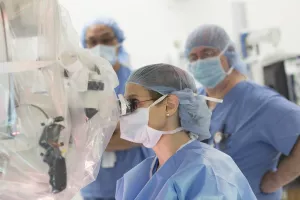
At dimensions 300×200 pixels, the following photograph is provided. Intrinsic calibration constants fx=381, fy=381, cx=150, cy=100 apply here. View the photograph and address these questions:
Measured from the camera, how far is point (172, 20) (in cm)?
354

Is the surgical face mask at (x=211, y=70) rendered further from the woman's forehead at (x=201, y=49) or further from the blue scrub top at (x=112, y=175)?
the blue scrub top at (x=112, y=175)

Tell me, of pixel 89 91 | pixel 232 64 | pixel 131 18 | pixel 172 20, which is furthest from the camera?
pixel 172 20

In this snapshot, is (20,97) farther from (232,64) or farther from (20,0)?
(232,64)

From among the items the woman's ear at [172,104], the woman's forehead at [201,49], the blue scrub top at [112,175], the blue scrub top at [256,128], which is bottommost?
the blue scrub top at [112,175]

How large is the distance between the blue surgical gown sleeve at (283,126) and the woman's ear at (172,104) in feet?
2.10

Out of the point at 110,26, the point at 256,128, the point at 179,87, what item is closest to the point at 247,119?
the point at 256,128

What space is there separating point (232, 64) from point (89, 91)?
45.5 inches

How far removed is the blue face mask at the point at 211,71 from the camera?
1.92m

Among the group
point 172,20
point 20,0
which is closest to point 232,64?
point 20,0

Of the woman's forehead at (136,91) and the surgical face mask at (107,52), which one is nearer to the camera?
the woman's forehead at (136,91)

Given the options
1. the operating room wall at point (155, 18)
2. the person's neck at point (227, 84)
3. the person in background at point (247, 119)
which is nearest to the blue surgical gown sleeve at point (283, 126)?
the person in background at point (247, 119)

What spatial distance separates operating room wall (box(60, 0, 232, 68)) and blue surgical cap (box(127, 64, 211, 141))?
1.52 m

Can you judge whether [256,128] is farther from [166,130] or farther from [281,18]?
[281,18]

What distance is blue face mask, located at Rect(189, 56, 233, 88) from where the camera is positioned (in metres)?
1.92
